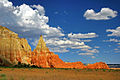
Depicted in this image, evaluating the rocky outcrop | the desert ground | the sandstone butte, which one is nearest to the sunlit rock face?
the sandstone butte

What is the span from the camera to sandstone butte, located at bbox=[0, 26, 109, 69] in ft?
258

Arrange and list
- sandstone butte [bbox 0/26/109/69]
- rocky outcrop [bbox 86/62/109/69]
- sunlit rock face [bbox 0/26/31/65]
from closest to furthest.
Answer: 1. sunlit rock face [bbox 0/26/31/65]
2. sandstone butte [bbox 0/26/109/69]
3. rocky outcrop [bbox 86/62/109/69]

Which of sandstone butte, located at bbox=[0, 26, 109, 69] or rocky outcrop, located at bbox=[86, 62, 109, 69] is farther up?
sandstone butte, located at bbox=[0, 26, 109, 69]

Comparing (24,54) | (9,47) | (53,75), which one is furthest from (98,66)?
(53,75)

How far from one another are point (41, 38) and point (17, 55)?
41.5 m

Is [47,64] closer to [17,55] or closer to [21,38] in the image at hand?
[21,38]

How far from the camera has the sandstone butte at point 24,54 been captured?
7862cm

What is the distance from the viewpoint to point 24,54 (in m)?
102

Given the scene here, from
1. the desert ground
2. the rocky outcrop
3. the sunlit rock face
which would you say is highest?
the sunlit rock face

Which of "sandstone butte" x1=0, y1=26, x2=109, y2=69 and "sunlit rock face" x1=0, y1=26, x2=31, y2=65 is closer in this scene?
"sunlit rock face" x1=0, y1=26, x2=31, y2=65

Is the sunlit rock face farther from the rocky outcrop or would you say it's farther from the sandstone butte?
the rocky outcrop

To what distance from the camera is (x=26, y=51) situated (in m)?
106

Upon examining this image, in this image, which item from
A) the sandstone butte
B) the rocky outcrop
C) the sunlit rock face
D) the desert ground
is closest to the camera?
the desert ground

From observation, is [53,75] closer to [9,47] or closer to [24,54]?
[9,47]
